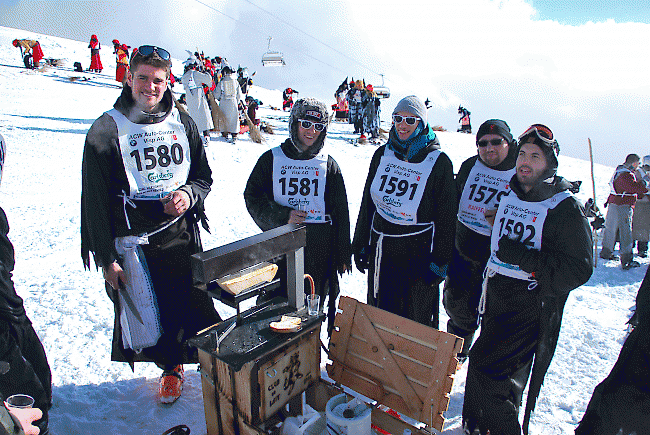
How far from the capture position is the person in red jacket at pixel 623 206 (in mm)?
6240

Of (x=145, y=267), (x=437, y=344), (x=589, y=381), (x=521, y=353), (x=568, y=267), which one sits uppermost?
(x=568, y=267)

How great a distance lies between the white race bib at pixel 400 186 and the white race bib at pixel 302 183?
421 mm

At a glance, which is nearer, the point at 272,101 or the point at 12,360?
the point at 12,360

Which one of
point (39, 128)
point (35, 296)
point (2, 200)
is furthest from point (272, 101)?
point (35, 296)

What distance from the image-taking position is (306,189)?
9.57 ft

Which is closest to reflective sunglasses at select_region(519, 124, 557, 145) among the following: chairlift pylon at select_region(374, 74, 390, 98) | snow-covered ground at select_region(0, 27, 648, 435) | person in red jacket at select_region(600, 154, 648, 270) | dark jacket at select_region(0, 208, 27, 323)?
snow-covered ground at select_region(0, 27, 648, 435)

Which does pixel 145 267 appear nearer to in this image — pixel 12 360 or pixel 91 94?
pixel 12 360

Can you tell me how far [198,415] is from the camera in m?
2.62

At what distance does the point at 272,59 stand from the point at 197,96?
19.7m

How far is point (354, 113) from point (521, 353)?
16.2 m

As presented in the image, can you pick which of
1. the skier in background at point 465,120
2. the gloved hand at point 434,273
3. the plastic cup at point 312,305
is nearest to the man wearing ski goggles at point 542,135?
the gloved hand at point 434,273

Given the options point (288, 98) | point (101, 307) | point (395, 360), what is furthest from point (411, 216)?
point (288, 98)

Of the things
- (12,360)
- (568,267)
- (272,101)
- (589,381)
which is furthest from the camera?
(272,101)

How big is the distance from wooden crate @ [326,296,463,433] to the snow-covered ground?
71 cm
